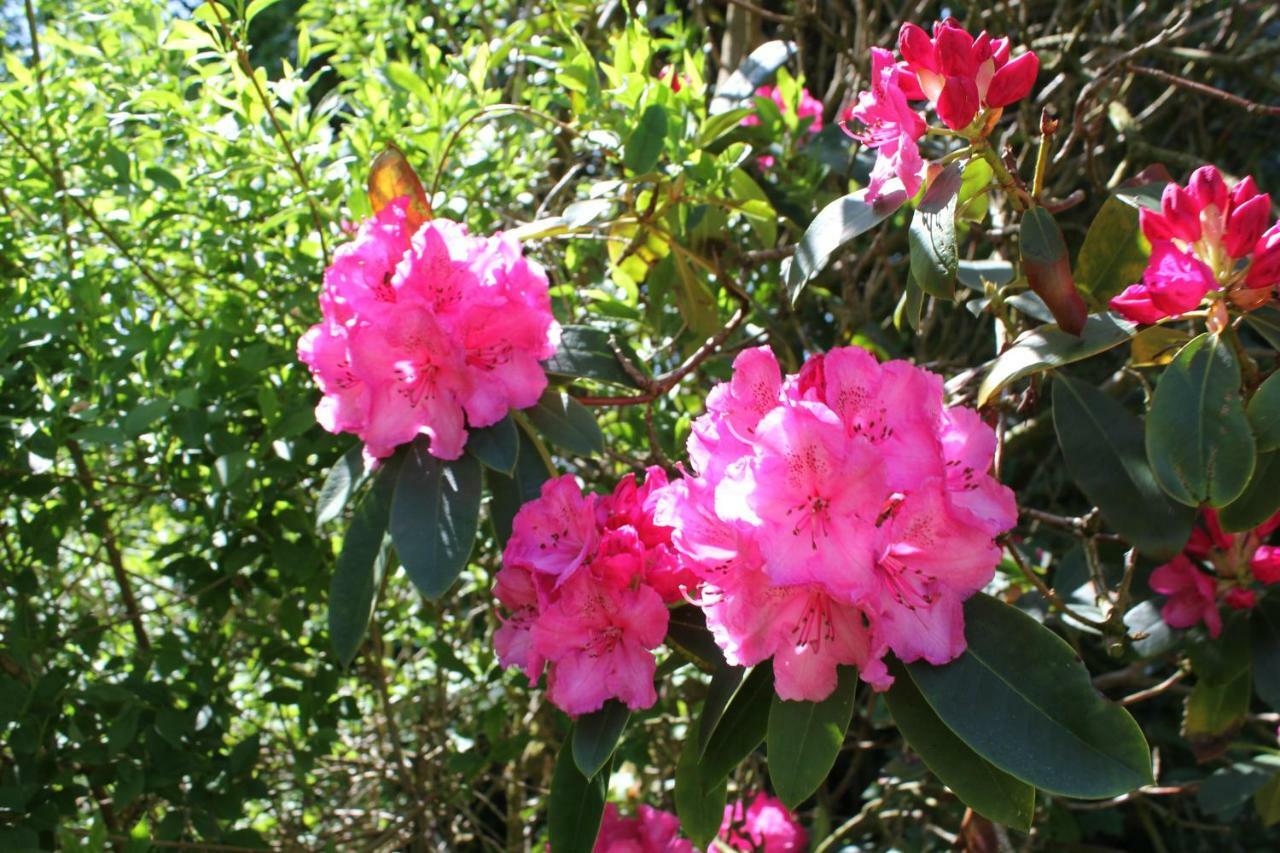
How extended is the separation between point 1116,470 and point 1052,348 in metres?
0.17

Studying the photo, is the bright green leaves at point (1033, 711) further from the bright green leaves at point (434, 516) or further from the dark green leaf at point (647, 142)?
the dark green leaf at point (647, 142)

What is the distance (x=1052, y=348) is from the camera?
3.67 feet

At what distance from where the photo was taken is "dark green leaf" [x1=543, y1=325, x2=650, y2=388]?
1368 millimetres

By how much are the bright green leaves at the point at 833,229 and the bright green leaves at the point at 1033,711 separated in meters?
0.38

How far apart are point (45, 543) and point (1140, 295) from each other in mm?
1379

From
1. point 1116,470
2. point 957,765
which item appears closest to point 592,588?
point 957,765

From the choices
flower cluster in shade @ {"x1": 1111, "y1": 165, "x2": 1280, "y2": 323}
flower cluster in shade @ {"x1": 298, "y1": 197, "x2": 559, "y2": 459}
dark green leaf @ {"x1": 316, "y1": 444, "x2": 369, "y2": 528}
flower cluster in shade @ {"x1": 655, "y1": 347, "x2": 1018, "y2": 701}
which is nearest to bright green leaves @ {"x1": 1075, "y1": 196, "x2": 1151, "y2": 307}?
flower cluster in shade @ {"x1": 1111, "y1": 165, "x2": 1280, "y2": 323}

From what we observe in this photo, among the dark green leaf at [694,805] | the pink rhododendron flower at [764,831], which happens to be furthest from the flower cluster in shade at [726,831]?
the dark green leaf at [694,805]

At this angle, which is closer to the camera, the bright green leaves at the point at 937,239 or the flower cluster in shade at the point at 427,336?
the bright green leaves at the point at 937,239

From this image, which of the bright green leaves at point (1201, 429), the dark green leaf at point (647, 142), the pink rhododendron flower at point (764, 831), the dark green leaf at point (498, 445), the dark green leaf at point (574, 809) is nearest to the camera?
the bright green leaves at point (1201, 429)

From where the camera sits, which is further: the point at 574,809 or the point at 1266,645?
the point at 1266,645

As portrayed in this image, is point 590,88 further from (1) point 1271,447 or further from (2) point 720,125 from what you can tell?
(1) point 1271,447

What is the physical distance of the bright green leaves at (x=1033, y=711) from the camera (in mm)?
890

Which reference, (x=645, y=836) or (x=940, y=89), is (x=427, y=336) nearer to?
(x=940, y=89)
